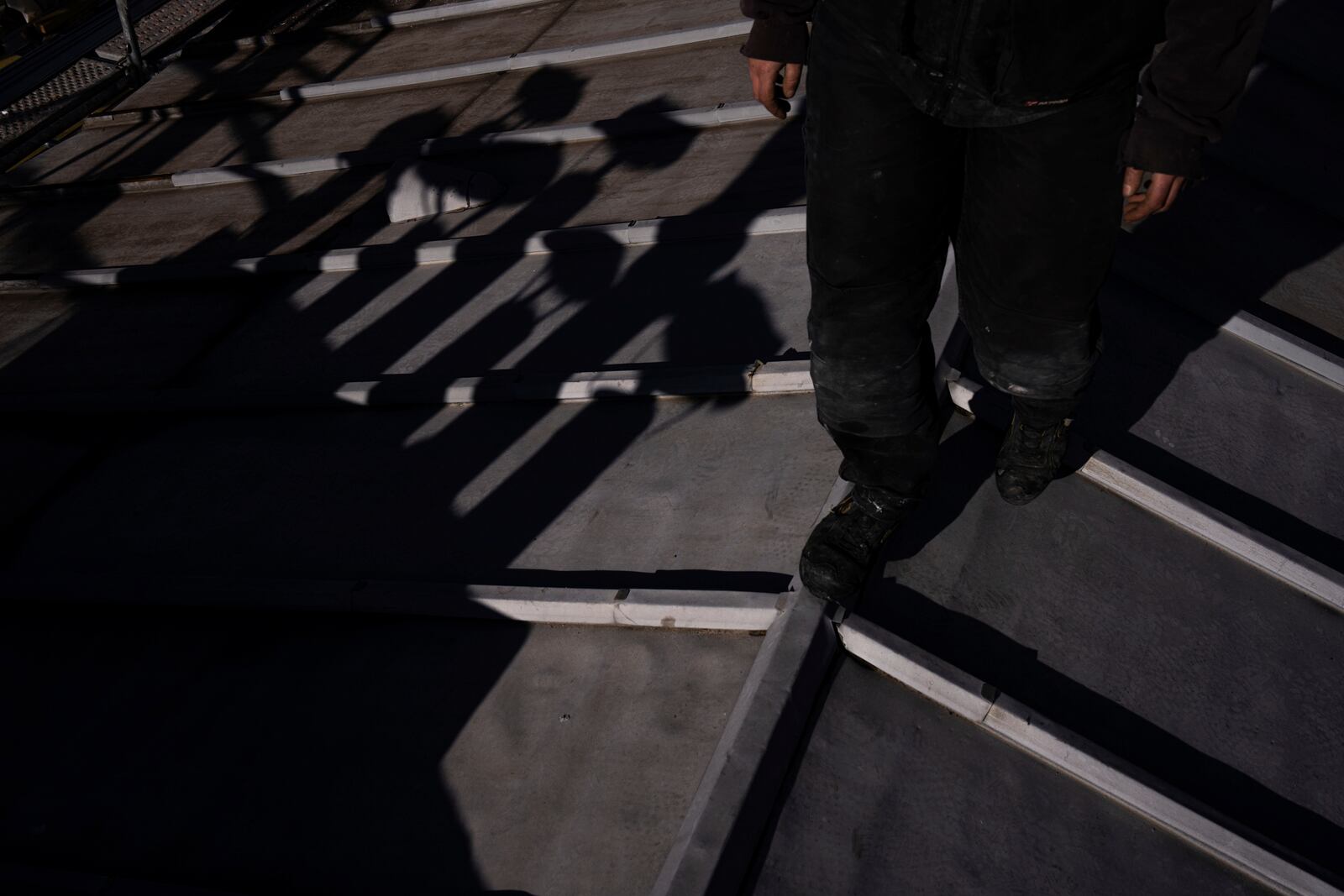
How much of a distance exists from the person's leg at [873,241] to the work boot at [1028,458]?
0.28m

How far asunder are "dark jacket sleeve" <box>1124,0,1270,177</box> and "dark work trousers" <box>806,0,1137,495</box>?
0.06 m

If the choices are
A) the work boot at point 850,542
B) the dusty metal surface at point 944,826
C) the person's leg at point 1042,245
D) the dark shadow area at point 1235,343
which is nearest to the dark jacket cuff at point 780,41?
the person's leg at point 1042,245

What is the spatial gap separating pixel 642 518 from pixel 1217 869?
1.52 metres

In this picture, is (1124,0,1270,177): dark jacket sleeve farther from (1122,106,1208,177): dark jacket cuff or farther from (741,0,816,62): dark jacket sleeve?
(741,0,816,62): dark jacket sleeve

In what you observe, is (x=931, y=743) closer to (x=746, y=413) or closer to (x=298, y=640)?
(x=746, y=413)

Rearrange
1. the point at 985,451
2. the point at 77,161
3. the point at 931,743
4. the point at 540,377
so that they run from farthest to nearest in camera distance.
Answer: the point at 77,161 → the point at 540,377 → the point at 985,451 → the point at 931,743

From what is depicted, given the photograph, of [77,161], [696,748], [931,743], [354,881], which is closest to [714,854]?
[696,748]

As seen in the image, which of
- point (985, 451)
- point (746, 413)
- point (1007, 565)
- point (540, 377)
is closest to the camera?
point (1007, 565)

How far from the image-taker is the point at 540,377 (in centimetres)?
325

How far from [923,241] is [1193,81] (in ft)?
1.76

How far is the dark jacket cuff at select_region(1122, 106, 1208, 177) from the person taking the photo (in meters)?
1.75

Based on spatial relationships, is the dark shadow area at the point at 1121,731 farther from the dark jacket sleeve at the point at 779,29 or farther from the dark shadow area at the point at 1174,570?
the dark jacket sleeve at the point at 779,29

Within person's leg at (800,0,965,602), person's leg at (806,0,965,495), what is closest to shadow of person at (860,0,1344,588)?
person's leg at (800,0,965,602)

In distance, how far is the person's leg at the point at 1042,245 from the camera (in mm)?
1809
